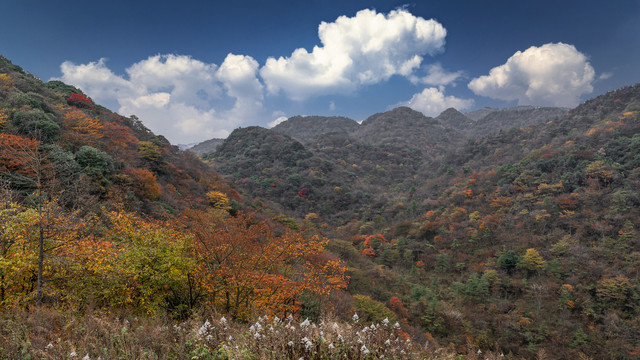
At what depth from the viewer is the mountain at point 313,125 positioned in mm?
156500

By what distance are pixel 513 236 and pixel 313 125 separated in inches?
5638

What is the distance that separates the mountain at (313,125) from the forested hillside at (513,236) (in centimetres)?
9067

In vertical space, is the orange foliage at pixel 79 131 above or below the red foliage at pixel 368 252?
above

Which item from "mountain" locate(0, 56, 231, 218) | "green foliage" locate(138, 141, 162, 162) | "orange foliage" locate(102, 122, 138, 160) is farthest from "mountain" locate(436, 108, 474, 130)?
"orange foliage" locate(102, 122, 138, 160)

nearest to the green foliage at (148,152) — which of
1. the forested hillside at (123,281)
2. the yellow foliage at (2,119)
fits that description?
the forested hillside at (123,281)

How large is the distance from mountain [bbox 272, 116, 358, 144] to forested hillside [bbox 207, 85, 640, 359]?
90.7 meters

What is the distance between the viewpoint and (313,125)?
165500 mm

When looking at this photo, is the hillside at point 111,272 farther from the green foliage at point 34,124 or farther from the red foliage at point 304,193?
the red foliage at point 304,193

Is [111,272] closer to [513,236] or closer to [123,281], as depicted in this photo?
[123,281]

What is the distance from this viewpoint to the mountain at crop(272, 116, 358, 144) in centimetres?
15650

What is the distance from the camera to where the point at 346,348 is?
432 centimetres

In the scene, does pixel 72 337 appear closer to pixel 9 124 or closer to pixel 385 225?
pixel 9 124

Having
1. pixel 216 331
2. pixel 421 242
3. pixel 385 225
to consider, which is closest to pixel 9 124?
pixel 216 331

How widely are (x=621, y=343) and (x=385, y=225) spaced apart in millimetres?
31509
